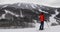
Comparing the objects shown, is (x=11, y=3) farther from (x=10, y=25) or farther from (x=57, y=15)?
(x=57, y=15)

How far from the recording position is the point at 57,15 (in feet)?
37.2

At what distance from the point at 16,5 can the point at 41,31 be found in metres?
2.53

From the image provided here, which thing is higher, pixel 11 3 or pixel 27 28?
pixel 11 3

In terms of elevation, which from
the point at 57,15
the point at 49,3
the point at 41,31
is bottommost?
the point at 41,31

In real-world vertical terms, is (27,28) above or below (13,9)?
below

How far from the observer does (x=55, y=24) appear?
1116 cm

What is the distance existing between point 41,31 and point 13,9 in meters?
2.51

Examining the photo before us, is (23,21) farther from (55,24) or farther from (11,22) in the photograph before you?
(55,24)

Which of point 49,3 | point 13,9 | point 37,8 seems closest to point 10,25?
point 13,9

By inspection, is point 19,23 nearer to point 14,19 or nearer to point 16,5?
point 14,19

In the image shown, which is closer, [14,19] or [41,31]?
[41,31]

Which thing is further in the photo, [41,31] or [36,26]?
[36,26]

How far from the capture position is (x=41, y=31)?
9.47 meters

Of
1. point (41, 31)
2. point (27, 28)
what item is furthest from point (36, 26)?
point (41, 31)
